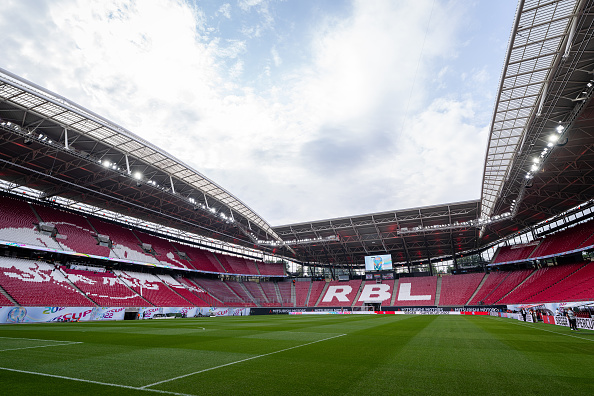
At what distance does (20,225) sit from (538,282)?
68.1m

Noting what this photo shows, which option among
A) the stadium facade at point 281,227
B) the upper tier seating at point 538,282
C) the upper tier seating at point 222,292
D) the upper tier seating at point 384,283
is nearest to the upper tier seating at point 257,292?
the stadium facade at point 281,227

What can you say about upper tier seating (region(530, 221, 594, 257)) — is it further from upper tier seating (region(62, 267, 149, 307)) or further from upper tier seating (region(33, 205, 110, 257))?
upper tier seating (region(33, 205, 110, 257))

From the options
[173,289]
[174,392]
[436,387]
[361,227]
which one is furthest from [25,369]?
[361,227]

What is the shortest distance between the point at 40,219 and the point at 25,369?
40529 millimetres

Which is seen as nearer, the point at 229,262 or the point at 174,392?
the point at 174,392

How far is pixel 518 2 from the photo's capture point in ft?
52.2

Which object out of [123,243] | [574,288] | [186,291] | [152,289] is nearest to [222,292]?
[186,291]

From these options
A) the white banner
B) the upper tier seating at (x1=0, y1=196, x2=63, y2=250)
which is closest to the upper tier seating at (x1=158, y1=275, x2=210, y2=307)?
the white banner

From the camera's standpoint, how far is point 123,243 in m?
46.4

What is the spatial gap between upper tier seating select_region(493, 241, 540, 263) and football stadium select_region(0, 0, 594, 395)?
38cm

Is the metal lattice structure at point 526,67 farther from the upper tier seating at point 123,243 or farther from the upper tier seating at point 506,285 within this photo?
the upper tier seating at point 123,243

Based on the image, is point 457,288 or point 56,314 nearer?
point 56,314

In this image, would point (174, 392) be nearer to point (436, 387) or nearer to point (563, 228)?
point (436, 387)

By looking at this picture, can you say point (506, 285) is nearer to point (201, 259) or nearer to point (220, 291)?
point (220, 291)
